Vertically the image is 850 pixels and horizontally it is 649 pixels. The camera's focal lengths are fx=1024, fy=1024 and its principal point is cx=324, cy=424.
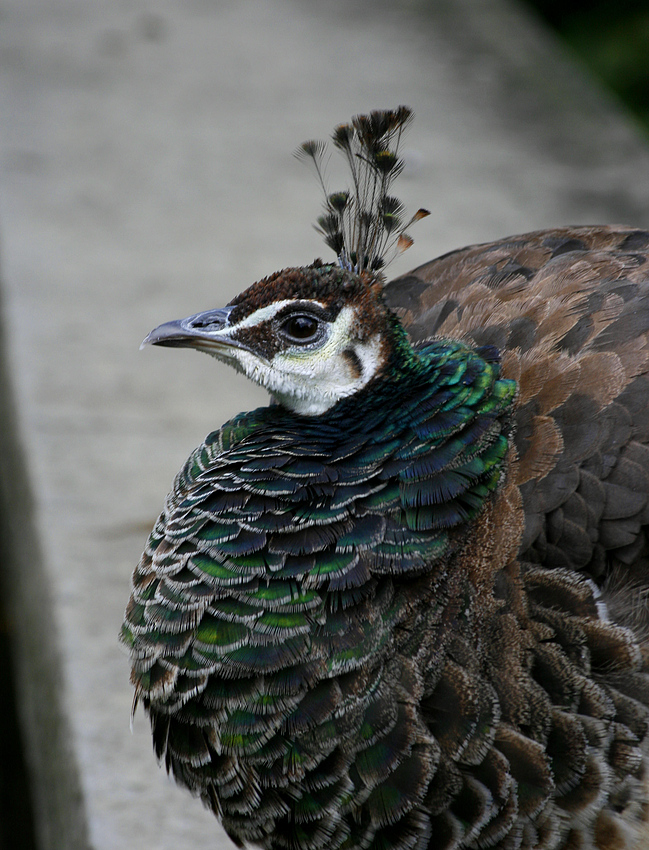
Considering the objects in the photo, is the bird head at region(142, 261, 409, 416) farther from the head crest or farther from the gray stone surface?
the gray stone surface

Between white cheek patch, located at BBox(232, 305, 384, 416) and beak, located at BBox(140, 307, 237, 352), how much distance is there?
5 centimetres

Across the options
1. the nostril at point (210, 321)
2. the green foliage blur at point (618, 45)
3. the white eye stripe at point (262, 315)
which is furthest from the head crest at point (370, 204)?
the green foliage blur at point (618, 45)

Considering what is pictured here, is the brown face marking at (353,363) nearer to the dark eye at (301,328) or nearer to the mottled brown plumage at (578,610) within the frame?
the dark eye at (301,328)

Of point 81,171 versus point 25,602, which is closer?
point 25,602

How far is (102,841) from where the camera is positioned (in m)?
2.26

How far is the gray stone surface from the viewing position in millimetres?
2832

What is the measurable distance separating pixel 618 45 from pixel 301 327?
19.5 ft

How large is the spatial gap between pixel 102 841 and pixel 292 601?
3.02 feet

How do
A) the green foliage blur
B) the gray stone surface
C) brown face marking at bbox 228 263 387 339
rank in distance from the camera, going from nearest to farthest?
brown face marking at bbox 228 263 387 339, the gray stone surface, the green foliage blur

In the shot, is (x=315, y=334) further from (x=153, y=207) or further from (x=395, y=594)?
(x=153, y=207)

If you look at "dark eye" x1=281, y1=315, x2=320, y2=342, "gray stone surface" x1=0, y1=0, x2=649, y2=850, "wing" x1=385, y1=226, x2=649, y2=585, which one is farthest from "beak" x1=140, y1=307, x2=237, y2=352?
"gray stone surface" x1=0, y1=0, x2=649, y2=850

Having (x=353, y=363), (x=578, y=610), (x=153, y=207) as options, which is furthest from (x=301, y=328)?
(x=153, y=207)

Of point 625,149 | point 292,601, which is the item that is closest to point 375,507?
point 292,601

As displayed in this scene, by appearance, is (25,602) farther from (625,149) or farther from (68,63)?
(68,63)
